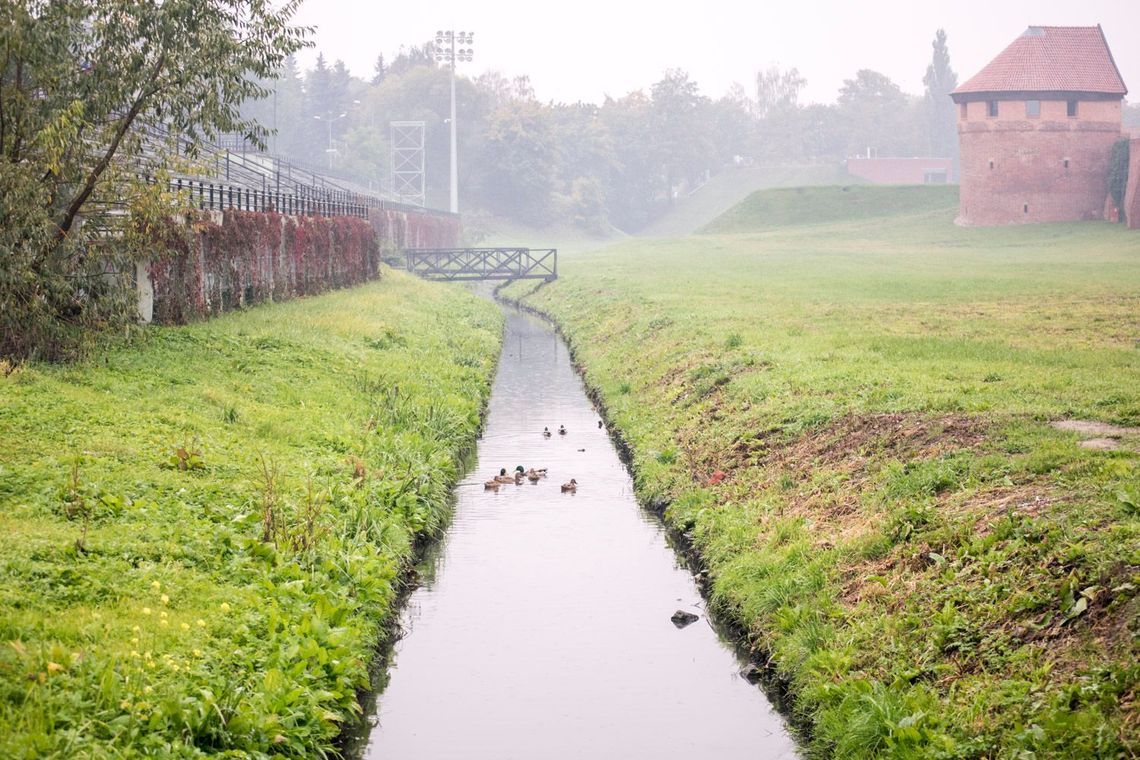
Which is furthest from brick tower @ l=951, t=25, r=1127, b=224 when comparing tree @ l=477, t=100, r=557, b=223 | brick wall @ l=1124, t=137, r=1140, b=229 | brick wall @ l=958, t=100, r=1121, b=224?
tree @ l=477, t=100, r=557, b=223

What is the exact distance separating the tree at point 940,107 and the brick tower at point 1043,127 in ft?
270

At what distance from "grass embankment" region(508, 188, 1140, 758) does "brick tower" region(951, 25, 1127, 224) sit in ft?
162

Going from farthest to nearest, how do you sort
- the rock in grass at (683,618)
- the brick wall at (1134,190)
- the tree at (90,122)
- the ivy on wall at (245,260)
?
the brick wall at (1134,190) < the ivy on wall at (245,260) < the tree at (90,122) < the rock in grass at (683,618)

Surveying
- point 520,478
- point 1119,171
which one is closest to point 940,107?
point 1119,171

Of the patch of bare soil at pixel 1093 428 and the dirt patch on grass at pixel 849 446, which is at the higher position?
the patch of bare soil at pixel 1093 428

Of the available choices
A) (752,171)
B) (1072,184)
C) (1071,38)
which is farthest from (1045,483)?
(752,171)

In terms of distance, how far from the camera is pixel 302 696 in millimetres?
8461

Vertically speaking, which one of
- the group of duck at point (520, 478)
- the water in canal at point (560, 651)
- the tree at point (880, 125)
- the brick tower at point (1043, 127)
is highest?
the tree at point (880, 125)

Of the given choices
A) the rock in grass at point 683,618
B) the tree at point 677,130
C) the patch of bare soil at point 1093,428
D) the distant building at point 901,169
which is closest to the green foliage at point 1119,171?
the distant building at point 901,169

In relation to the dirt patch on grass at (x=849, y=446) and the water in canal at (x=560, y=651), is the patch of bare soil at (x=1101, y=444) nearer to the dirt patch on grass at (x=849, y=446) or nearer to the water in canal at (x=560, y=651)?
the dirt patch on grass at (x=849, y=446)

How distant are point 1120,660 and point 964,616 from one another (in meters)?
1.55

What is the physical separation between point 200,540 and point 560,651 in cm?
314

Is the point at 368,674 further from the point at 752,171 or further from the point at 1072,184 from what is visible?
the point at 752,171

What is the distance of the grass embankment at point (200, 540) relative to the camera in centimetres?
735
